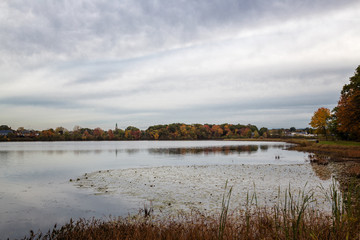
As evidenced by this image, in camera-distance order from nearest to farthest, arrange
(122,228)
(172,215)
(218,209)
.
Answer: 1. (122,228)
2. (172,215)
3. (218,209)

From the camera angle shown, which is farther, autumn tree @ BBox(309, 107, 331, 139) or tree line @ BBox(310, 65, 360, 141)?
autumn tree @ BBox(309, 107, 331, 139)

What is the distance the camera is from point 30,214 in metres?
13.4

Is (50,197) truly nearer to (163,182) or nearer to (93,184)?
(93,184)

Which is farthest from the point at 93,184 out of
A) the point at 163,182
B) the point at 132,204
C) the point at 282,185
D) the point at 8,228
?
the point at 282,185

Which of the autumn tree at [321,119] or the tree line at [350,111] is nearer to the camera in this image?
the tree line at [350,111]

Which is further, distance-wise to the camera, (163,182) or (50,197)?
(163,182)

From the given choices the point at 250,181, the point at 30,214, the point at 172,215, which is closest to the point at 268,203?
the point at 172,215

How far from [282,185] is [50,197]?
17.7 m

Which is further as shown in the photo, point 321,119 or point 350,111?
point 321,119

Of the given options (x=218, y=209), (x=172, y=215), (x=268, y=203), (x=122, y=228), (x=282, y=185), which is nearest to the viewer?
(x=122, y=228)

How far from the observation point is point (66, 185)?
71.2ft

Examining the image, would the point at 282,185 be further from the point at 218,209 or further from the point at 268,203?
the point at 218,209

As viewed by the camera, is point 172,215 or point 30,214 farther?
point 30,214

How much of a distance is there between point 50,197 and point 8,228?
6085 millimetres
